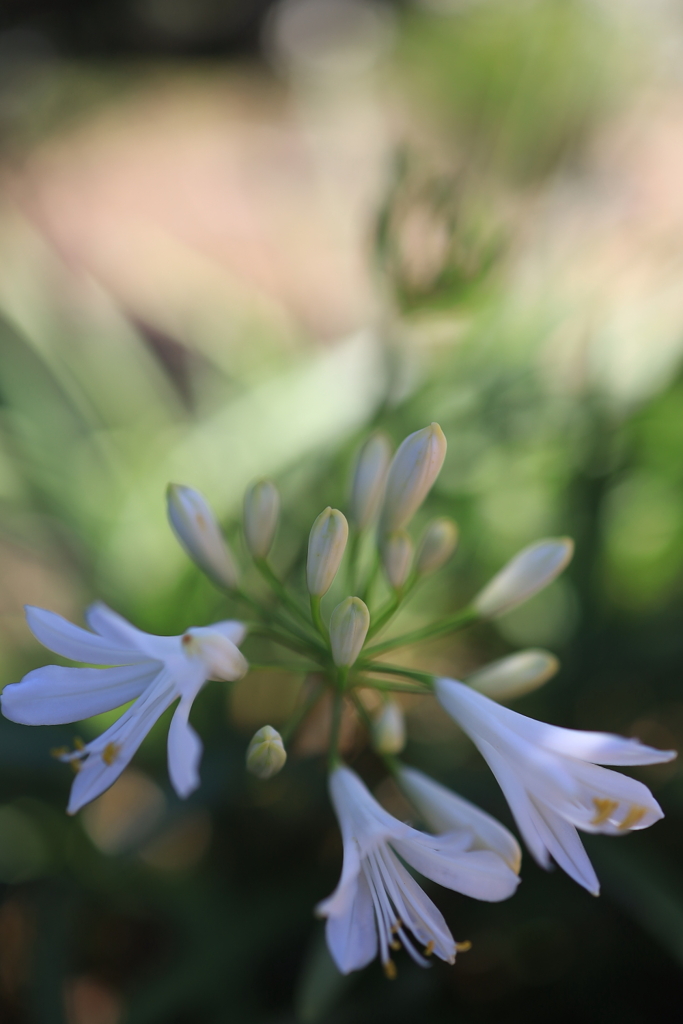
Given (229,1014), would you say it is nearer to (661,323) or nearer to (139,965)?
(139,965)

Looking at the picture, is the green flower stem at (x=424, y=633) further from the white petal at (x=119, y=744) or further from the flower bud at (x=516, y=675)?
the white petal at (x=119, y=744)

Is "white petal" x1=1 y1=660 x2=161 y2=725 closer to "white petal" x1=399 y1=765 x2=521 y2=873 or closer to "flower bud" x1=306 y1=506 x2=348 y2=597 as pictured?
"flower bud" x1=306 y1=506 x2=348 y2=597

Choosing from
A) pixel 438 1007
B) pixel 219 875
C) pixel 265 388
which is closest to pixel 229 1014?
pixel 219 875

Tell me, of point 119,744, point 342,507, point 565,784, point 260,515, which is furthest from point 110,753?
point 342,507

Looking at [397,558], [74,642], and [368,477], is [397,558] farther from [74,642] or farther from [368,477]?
[74,642]

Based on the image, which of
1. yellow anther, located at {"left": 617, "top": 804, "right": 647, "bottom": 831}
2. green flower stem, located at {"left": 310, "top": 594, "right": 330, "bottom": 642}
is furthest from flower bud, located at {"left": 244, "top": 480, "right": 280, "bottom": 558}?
yellow anther, located at {"left": 617, "top": 804, "right": 647, "bottom": 831}

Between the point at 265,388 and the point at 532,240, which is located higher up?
the point at 532,240
